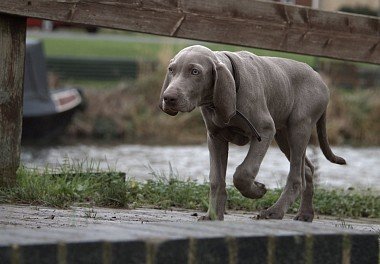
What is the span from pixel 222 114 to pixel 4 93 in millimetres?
2031

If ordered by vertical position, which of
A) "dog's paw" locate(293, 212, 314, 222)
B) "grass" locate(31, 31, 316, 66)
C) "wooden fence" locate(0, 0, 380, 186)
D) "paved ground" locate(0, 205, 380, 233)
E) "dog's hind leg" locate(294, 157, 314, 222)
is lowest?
"paved ground" locate(0, 205, 380, 233)

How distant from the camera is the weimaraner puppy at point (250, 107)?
670cm

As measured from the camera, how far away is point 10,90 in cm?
812

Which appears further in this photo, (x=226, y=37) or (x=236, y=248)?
(x=226, y=37)

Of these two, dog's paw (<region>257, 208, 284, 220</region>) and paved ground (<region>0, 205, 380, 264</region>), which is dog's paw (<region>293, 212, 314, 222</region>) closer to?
dog's paw (<region>257, 208, 284, 220</region>)

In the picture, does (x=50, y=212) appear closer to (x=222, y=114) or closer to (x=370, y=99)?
(x=222, y=114)

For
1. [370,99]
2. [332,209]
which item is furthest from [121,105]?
[332,209]

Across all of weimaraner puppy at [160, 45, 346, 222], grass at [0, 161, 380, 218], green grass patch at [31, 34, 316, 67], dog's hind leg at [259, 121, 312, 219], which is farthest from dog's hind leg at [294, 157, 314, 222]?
green grass patch at [31, 34, 316, 67]

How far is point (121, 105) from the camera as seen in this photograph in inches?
987

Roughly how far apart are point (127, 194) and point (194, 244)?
4061 mm

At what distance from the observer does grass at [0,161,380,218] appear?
26.2ft

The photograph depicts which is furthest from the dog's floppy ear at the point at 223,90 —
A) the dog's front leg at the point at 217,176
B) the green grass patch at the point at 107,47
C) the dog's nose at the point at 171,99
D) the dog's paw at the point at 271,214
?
the green grass patch at the point at 107,47

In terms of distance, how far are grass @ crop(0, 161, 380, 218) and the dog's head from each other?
1154 mm

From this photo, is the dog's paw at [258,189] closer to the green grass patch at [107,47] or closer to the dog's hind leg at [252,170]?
the dog's hind leg at [252,170]
